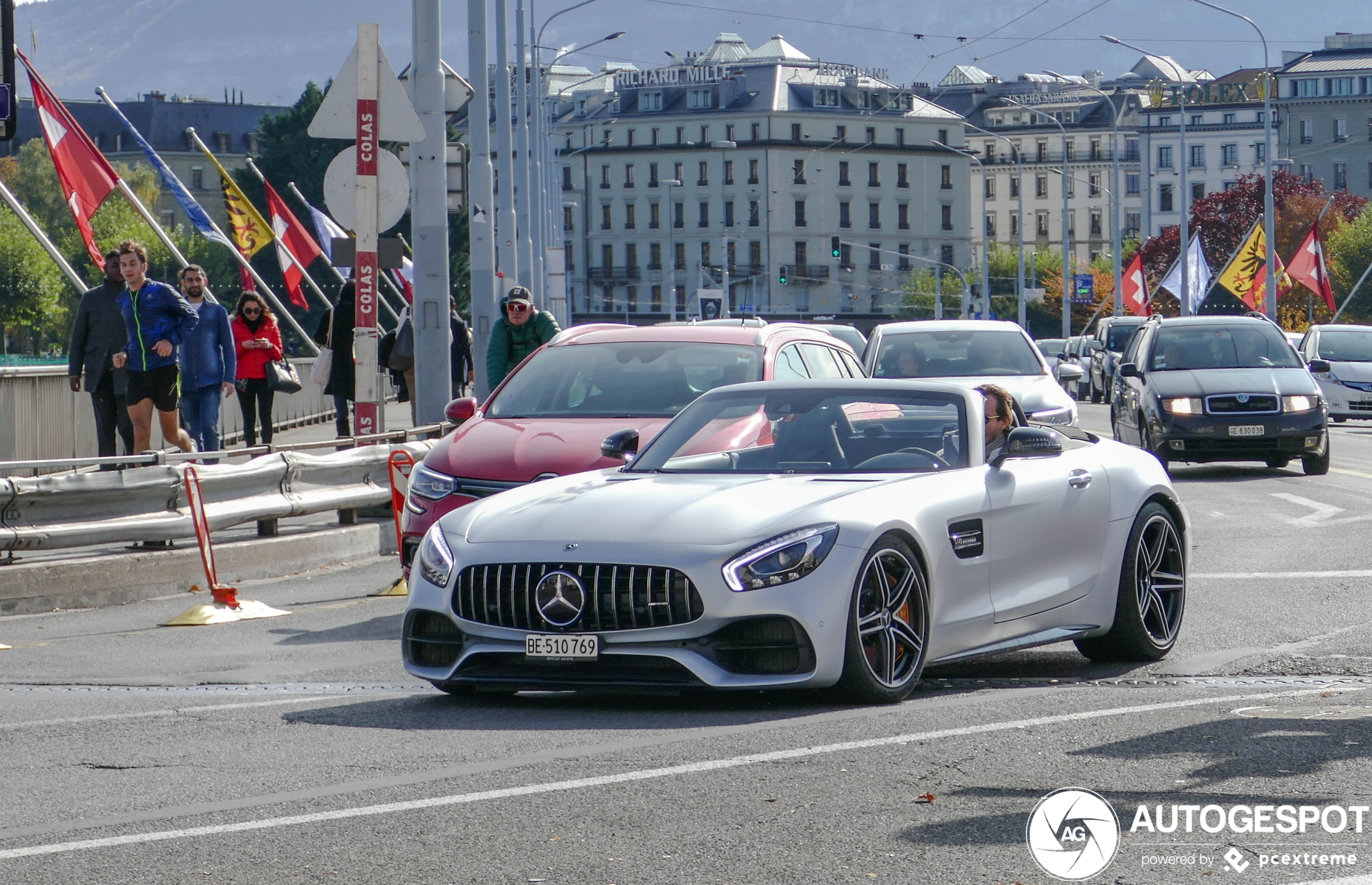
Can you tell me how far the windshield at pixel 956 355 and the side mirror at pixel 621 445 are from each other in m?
10.1

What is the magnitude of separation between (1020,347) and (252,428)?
7713 millimetres

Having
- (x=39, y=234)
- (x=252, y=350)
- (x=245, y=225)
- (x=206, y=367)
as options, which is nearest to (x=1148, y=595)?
(x=206, y=367)

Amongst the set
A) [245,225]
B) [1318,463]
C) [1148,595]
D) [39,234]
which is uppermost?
[245,225]

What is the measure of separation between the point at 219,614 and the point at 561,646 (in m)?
4.55

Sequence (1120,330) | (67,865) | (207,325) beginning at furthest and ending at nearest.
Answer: (1120,330) < (207,325) < (67,865)

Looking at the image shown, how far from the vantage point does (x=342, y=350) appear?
20.7 m

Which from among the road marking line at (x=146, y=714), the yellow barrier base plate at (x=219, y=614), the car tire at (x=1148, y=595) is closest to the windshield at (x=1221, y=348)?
the yellow barrier base plate at (x=219, y=614)

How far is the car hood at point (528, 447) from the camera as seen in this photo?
10.8 metres

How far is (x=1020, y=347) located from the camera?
19.9m

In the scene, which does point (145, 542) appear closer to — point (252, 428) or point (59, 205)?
point (252, 428)

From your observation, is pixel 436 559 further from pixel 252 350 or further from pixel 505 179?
pixel 505 179

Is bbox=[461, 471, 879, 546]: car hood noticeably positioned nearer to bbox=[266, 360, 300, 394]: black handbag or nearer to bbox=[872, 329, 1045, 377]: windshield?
bbox=[872, 329, 1045, 377]: windshield

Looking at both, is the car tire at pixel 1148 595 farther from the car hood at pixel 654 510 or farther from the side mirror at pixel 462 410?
the side mirror at pixel 462 410

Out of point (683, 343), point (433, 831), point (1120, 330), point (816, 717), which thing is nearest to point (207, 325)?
point (683, 343)
